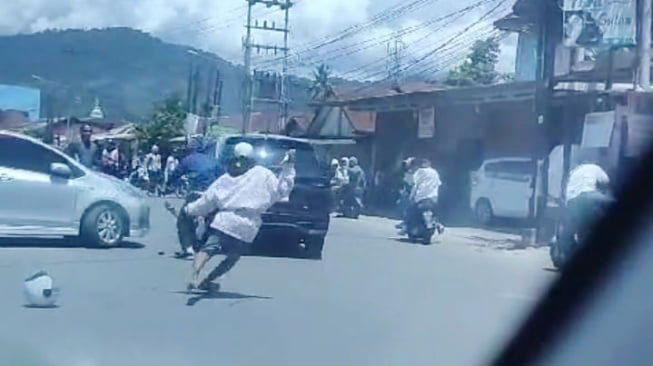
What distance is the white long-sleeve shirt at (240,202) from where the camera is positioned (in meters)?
11.9

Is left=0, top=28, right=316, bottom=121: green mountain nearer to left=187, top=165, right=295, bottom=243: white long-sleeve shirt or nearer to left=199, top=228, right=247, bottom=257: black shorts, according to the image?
left=187, top=165, right=295, bottom=243: white long-sleeve shirt

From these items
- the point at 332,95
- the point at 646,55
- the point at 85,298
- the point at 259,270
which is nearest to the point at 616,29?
the point at 646,55

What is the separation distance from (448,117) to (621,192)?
57.1ft

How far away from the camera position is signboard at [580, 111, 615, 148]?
22.2m

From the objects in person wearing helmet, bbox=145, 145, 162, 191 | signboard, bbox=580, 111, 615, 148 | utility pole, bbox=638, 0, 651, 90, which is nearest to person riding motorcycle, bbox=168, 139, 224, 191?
utility pole, bbox=638, 0, 651, 90

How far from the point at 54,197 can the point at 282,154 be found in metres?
3.26

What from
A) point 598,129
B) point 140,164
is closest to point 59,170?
point 598,129

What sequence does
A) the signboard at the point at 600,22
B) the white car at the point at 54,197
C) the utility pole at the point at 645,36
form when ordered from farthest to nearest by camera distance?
1. the signboard at the point at 600,22
2. the utility pole at the point at 645,36
3. the white car at the point at 54,197

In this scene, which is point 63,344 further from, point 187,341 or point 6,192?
point 6,192

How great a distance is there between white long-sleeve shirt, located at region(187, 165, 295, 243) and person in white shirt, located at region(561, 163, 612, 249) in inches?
200

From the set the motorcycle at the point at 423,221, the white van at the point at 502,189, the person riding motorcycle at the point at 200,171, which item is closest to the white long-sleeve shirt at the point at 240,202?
the person riding motorcycle at the point at 200,171

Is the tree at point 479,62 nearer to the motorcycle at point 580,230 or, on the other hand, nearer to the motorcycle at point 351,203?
the motorcycle at point 351,203

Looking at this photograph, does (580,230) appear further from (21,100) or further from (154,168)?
(21,100)

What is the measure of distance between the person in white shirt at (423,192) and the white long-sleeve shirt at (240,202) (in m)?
10.9
